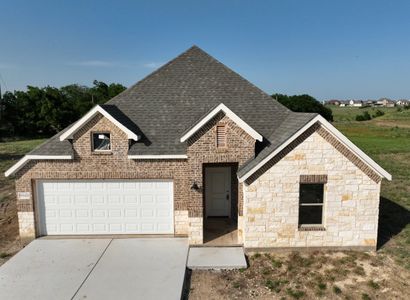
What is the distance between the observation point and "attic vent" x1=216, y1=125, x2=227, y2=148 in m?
12.2

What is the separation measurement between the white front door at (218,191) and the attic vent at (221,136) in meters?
2.57

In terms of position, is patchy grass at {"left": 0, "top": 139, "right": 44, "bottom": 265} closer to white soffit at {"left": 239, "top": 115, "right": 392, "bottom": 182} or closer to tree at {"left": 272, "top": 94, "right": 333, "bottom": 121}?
white soffit at {"left": 239, "top": 115, "right": 392, "bottom": 182}

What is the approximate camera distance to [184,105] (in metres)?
14.6

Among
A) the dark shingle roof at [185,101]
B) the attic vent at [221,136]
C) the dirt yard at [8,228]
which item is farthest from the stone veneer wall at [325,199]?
the dirt yard at [8,228]

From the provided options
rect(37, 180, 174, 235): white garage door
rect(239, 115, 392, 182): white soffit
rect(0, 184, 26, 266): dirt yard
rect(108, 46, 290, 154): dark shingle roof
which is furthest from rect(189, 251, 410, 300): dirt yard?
rect(0, 184, 26, 266): dirt yard

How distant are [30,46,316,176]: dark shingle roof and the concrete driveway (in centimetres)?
370

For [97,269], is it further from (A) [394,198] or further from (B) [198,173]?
(A) [394,198]

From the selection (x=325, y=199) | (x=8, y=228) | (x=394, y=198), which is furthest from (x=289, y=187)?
(x=8, y=228)

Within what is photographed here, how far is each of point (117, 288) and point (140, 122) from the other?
6.93m

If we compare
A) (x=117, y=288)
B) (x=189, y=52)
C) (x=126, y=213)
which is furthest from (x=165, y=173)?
(x=189, y=52)

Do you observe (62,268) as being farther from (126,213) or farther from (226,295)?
(226,295)

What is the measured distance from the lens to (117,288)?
374 inches

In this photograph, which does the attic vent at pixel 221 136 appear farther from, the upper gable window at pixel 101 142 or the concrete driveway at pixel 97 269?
the upper gable window at pixel 101 142

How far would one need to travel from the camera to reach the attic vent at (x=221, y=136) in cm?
1219
